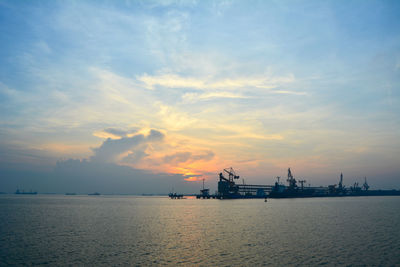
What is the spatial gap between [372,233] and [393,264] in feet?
76.2

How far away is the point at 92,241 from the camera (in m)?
41.7

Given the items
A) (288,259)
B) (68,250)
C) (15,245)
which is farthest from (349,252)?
(15,245)

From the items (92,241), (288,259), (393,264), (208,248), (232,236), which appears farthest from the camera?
(232,236)

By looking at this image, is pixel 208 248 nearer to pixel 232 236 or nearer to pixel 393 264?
pixel 232 236

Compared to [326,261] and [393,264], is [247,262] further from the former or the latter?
[393,264]

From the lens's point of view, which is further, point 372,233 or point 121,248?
point 372,233

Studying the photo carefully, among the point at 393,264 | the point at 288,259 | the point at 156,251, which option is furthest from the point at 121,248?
the point at 393,264

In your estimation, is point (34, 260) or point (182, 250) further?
point (182, 250)

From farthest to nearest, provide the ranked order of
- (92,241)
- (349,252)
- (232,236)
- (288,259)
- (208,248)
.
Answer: (232,236), (92,241), (208,248), (349,252), (288,259)

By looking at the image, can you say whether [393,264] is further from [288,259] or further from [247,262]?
[247,262]

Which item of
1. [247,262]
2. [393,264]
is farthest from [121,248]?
[393,264]

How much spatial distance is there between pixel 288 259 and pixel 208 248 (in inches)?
416

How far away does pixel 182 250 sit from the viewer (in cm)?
3588

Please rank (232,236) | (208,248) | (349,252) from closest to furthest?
1. (349,252)
2. (208,248)
3. (232,236)
